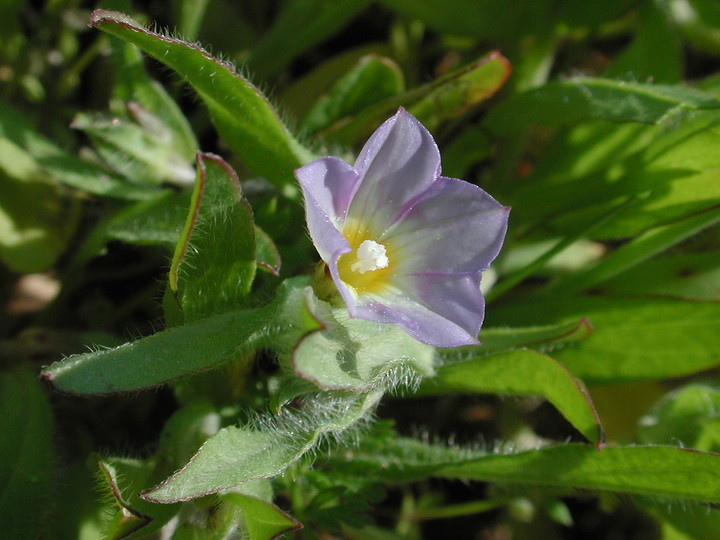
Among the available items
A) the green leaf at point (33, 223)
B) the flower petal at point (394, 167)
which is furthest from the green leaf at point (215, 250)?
the green leaf at point (33, 223)

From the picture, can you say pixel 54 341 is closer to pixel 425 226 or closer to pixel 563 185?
pixel 425 226

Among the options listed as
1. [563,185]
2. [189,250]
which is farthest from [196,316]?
[563,185]

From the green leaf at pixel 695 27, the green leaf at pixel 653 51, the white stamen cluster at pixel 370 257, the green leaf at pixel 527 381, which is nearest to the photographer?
the white stamen cluster at pixel 370 257

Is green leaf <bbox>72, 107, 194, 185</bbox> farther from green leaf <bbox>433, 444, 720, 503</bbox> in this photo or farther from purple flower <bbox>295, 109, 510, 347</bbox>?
green leaf <bbox>433, 444, 720, 503</bbox>

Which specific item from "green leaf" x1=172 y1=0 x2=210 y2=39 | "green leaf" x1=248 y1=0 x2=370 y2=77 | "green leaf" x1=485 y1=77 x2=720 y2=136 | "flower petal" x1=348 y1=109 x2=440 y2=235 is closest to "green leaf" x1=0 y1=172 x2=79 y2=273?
"green leaf" x1=172 y1=0 x2=210 y2=39

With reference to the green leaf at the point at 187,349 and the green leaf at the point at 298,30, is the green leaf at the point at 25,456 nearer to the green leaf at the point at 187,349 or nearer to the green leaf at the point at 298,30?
the green leaf at the point at 187,349
